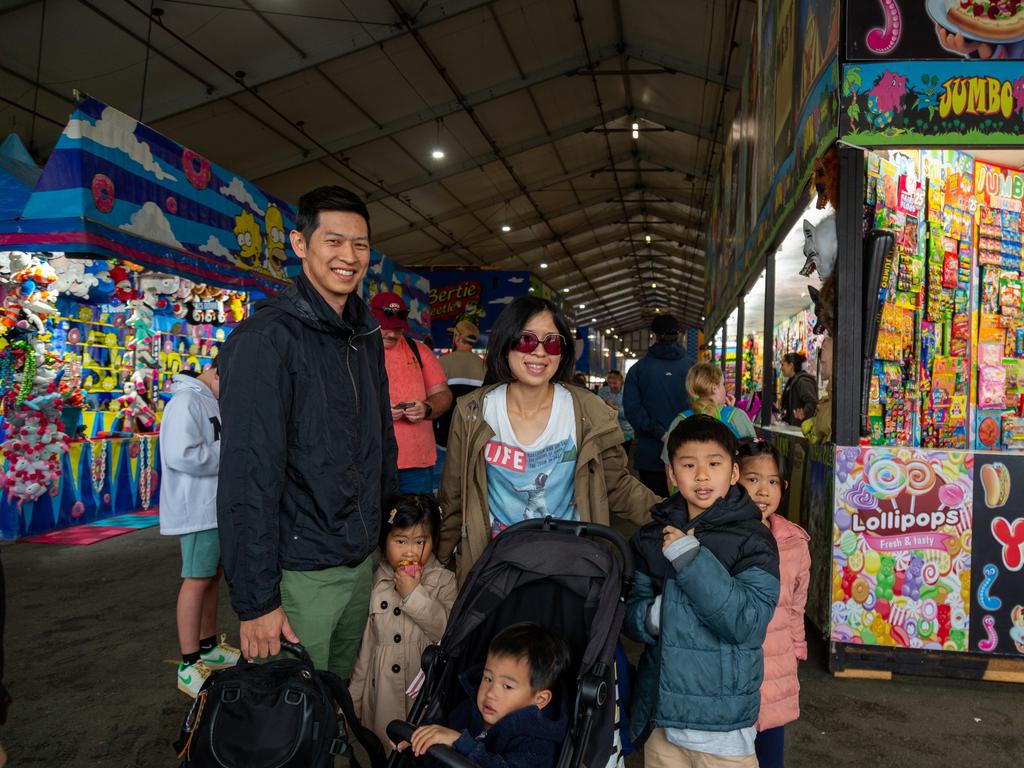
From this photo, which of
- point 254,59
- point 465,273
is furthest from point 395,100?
point 465,273

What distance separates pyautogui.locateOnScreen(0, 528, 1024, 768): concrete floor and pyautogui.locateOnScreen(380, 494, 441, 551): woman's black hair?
140 cm

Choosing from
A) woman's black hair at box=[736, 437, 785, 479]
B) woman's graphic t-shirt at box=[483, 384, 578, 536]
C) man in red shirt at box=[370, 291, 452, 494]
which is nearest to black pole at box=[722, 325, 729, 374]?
man in red shirt at box=[370, 291, 452, 494]

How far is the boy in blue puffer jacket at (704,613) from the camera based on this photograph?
1729mm

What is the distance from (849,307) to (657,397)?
65.0 inches

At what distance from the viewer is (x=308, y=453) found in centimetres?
181

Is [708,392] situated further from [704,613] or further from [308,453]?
[308,453]

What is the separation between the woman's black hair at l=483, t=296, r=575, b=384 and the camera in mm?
2143

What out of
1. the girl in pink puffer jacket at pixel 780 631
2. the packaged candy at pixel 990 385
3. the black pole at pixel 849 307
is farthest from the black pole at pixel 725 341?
the girl in pink puffer jacket at pixel 780 631

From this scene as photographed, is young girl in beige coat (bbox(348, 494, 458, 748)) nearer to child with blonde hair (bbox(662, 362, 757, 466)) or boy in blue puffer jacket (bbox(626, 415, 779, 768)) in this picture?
boy in blue puffer jacket (bbox(626, 415, 779, 768))

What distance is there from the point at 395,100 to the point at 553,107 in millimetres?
3324

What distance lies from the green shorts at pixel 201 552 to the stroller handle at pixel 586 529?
5.87 feet

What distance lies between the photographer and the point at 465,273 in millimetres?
15977

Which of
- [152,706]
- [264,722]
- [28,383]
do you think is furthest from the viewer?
[28,383]

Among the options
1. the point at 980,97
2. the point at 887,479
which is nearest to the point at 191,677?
the point at 887,479
